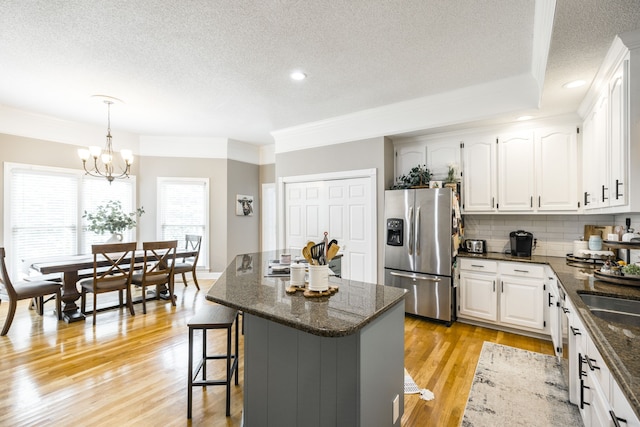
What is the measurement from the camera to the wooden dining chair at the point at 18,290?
3232 millimetres

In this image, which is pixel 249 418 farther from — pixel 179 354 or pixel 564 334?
pixel 564 334

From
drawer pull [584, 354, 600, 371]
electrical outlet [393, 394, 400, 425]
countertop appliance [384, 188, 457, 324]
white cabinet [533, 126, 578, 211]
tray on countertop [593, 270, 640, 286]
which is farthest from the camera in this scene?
countertop appliance [384, 188, 457, 324]

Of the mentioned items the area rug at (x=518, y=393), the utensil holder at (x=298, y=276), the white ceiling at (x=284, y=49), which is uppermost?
the white ceiling at (x=284, y=49)

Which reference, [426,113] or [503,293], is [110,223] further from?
[503,293]

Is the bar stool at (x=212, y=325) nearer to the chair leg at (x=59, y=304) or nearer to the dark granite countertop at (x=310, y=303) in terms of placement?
the dark granite countertop at (x=310, y=303)

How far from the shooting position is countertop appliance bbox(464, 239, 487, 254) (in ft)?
12.7

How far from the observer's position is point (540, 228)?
3.65m

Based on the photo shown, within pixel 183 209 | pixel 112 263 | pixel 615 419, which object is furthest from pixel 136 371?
pixel 183 209

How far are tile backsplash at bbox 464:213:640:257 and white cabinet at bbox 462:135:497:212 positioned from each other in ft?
1.01

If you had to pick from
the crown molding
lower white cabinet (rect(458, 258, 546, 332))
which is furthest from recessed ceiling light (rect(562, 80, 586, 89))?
lower white cabinet (rect(458, 258, 546, 332))

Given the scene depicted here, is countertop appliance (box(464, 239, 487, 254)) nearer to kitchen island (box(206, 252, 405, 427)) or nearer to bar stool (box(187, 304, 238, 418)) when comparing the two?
kitchen island (box(206, 252, 405, 427))

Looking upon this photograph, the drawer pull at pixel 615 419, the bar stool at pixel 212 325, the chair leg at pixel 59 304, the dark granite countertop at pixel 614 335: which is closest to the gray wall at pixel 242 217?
the chair leg at pixel 59 304

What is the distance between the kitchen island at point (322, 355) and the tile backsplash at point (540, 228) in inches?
112

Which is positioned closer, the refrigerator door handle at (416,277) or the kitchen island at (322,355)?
the kitchen island at (322,355)
